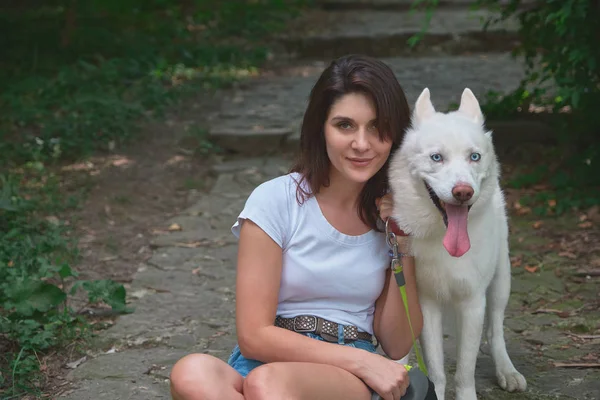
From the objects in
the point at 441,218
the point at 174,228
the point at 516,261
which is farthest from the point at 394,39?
the point at 441,218

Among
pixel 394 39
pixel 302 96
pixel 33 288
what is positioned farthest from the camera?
pixel 394 39

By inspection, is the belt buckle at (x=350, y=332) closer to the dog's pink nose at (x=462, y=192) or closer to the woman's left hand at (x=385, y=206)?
the woman's left hand at (x=385, y=206)

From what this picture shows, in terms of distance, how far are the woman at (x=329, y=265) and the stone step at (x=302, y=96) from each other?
14.9ft

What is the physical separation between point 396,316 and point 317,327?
1.03 ft

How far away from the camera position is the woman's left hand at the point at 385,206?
2982 mm

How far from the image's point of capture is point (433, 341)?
3.25 metres

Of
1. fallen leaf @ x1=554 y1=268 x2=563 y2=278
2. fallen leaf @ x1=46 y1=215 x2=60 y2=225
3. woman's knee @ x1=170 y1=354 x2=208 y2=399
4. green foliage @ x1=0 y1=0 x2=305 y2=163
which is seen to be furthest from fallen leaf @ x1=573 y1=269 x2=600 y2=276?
green foliage @ x1=0 y1=0 x2=305 y2=163

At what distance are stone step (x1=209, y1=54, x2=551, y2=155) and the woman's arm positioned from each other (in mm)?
4455

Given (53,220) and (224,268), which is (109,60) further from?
(224,268)

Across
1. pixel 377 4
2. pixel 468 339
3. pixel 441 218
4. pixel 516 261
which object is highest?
pixel 377 4

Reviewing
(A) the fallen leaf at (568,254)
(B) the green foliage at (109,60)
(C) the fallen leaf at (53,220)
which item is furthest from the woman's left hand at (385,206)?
(B) the green foliage at (109,60)

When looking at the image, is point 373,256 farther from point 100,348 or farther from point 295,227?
point 100,348

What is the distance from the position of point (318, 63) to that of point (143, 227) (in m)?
5.22

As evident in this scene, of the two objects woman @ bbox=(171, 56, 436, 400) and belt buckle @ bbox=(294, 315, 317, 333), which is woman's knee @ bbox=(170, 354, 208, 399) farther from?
belt buckle @ bbox=(294, 315, 317, 333)
